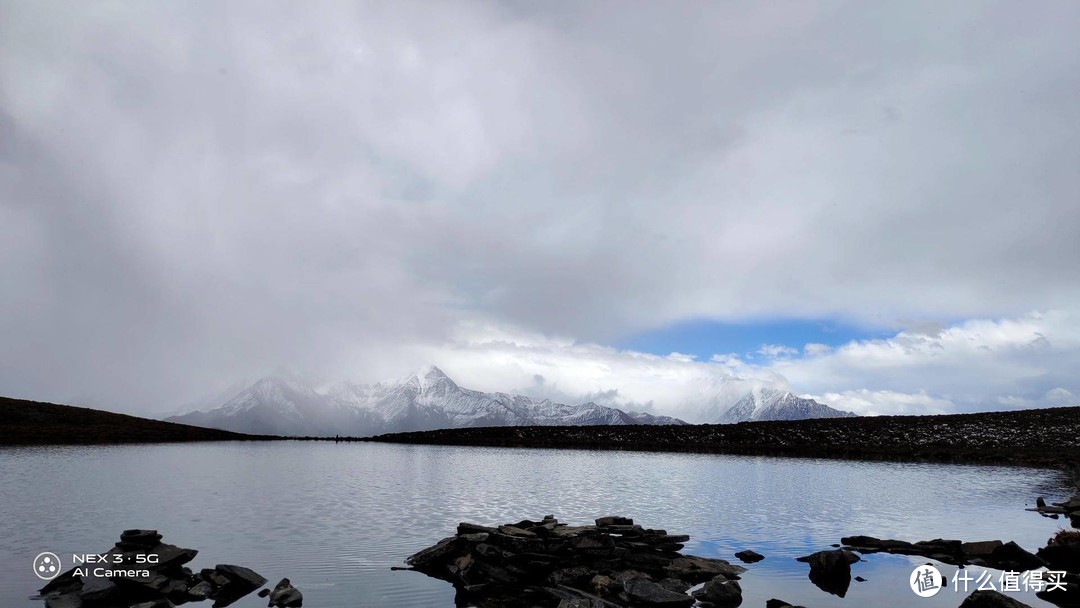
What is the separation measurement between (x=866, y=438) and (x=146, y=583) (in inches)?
4977

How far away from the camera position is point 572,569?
939 inches

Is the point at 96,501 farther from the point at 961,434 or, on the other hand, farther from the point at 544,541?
the point at 961,434

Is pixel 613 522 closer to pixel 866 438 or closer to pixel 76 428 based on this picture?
pixel 866 438

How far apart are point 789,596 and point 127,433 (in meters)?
160

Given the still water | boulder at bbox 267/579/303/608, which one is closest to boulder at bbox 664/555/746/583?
the still water

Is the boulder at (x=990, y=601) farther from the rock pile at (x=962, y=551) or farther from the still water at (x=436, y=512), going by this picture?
the rock pile at (x=962, y=551)

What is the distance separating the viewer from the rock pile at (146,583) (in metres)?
19.9

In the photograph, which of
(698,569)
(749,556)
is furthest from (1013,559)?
(698,569)

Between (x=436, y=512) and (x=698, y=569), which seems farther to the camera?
(x=436, y=512)

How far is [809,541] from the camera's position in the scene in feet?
103

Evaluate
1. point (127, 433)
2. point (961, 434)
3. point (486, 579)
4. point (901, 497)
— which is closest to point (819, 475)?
point (901, 497)

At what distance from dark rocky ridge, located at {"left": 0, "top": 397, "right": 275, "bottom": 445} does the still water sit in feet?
197

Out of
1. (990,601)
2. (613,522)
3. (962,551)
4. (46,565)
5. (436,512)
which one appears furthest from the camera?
(436,512)

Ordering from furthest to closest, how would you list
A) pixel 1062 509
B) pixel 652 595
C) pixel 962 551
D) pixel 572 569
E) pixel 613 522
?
pixel 1062 509 → pixel 613 522 → pixel 962 551 → pixel 572 569 → pixel 652 595
